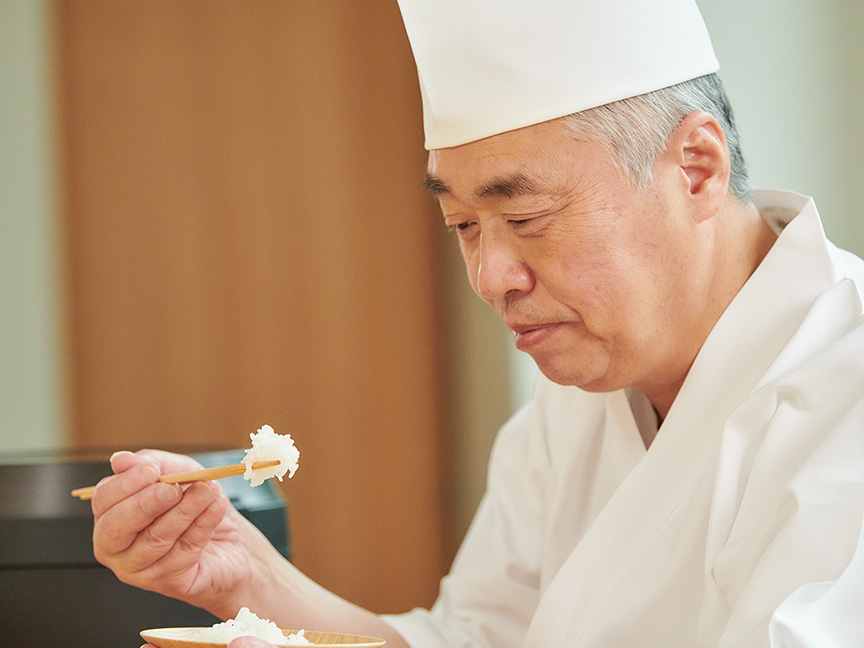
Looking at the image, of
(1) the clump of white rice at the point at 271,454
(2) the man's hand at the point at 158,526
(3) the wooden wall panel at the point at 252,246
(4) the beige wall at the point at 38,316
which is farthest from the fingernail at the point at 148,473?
(3) the wooden wall panel at the point at 252,246

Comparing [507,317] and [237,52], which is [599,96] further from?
[237,52]

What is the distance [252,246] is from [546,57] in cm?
194

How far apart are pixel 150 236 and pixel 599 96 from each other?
6.93 feet

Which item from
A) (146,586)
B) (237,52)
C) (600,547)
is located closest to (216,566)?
(146,586)

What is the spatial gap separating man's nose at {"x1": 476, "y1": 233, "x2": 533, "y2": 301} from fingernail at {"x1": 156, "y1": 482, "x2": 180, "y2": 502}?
417 millimetres

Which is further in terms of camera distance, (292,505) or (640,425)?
(292,505)

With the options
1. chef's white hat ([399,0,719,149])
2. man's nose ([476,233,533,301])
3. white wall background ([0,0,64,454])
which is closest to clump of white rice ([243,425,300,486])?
man's nose ([476,233,533,301])

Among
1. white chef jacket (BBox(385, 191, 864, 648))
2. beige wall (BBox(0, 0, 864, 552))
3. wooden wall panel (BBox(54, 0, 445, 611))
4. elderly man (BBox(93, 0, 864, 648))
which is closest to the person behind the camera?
white chef jacket (BBox(385, 191, 864, 648))

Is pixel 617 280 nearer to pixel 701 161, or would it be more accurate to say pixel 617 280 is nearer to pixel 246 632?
pixel 701 161

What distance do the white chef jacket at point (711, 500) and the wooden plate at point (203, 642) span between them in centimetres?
30

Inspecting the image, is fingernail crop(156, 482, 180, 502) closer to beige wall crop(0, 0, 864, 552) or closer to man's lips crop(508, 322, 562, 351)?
man's lips crop(508, 322, 562, 351)

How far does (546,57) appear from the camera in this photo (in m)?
1.05

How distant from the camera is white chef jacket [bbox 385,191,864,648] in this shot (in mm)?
785

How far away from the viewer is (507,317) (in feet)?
3.59
